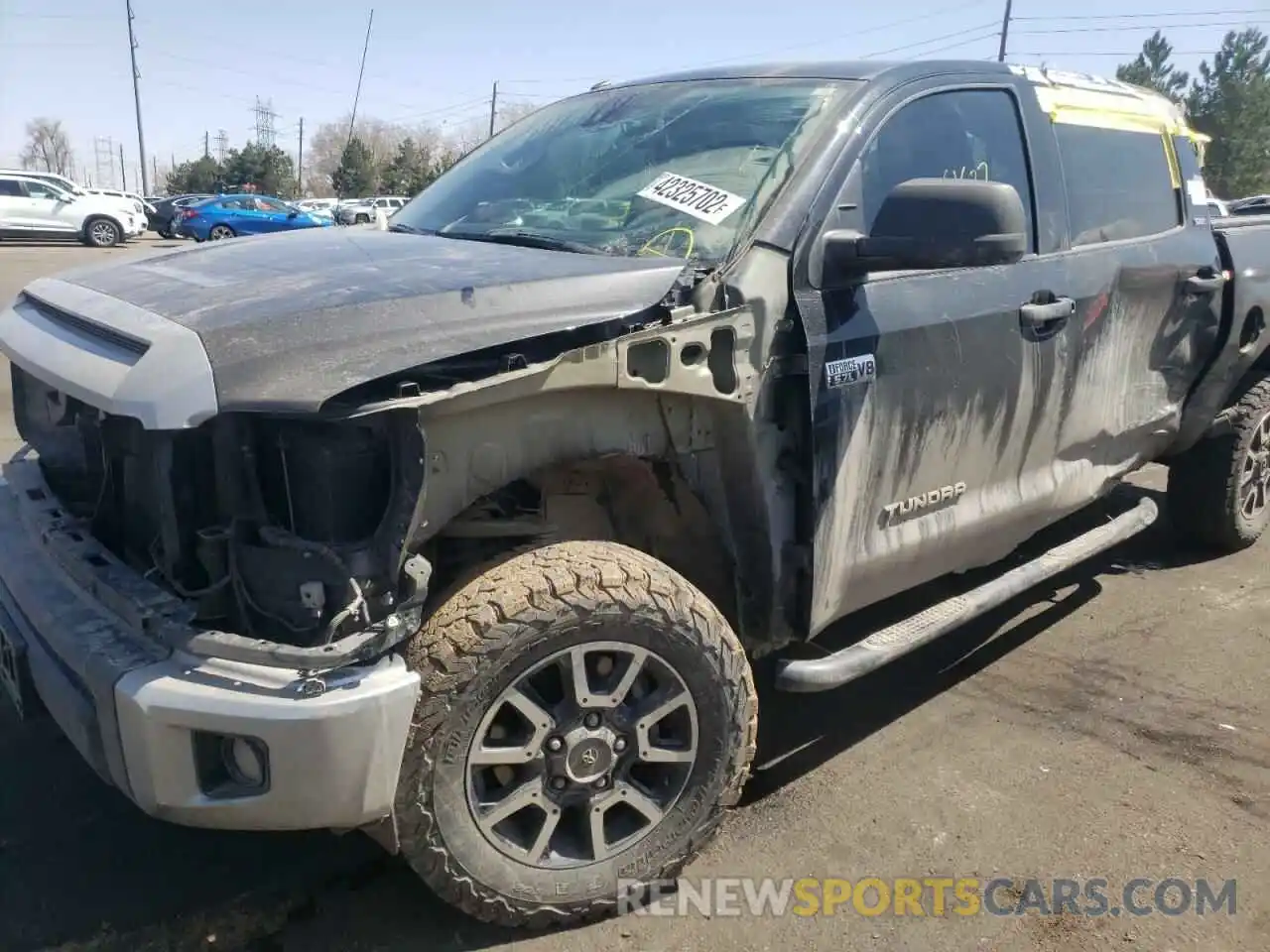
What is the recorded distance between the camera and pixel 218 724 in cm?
204

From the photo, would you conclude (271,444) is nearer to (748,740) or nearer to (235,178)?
(748,740)

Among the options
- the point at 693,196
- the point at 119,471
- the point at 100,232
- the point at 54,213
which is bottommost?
the point at 100,232

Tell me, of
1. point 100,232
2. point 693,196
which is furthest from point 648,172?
point 100,232

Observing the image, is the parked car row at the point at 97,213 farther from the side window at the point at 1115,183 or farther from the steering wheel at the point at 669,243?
the steering wheel at the point at 669,243

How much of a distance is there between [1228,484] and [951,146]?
2.58 m

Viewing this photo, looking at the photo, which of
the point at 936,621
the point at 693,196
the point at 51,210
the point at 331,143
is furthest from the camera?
the point at 331,143

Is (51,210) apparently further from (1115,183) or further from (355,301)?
(355,301)

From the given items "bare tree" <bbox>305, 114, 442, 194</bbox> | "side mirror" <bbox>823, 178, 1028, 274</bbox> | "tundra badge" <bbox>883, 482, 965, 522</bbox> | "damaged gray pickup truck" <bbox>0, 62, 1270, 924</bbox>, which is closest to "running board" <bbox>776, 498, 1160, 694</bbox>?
"damaged gray pickup truck" <bbox>0, 62, 1270, 924</bbox>

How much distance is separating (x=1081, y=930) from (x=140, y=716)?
2196mm

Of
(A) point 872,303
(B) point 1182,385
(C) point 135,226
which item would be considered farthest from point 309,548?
(C) point 135,226

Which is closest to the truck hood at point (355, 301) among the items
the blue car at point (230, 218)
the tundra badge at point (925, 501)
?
the tundra badge at point (925, 501)

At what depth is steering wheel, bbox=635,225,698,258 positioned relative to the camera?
280cm

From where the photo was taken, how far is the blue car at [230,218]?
99.3 feet

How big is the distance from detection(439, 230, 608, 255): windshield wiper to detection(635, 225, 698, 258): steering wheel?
12 centimetres
